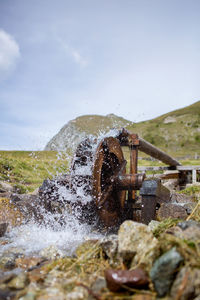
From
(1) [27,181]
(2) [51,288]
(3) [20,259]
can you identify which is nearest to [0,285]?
(2) [51,288]

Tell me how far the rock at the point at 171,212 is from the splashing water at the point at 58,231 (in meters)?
1.03

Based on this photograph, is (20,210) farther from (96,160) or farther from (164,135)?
(164,135)

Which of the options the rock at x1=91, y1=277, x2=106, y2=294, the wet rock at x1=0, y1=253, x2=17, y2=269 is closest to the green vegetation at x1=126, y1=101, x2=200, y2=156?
the wet rock at x1=0, y1=253, x2=17, y2=269

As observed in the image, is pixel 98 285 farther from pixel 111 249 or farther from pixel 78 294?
pixel 111 249

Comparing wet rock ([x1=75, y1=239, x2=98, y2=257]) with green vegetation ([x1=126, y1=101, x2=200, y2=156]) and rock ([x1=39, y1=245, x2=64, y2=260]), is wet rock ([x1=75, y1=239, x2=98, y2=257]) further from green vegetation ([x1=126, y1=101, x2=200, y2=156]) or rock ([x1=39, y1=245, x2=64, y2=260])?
green vegetation ([x1=126, y1=101, x2=200, y2=156])

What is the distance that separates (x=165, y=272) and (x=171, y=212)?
2.19 m

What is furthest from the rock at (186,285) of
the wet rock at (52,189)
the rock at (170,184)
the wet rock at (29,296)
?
the rock at (170,184)

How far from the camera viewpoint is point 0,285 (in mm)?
2039

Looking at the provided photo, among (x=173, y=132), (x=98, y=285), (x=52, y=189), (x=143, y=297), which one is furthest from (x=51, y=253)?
(x=173, y=132)

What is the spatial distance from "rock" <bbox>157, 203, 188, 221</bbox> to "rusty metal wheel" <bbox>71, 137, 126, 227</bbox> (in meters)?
1.00

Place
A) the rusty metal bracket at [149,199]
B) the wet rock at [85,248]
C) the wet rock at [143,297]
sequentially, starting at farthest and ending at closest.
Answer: the rusty metal bracket at [149,199]
the wet rock at [85,248]
the wet rock at [143,297]

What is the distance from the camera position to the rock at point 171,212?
363 centimetres

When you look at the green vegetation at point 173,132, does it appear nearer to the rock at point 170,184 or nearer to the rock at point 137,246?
the rock at point 170,184

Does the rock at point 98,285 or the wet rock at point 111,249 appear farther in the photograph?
the wet rock at point 111,249
